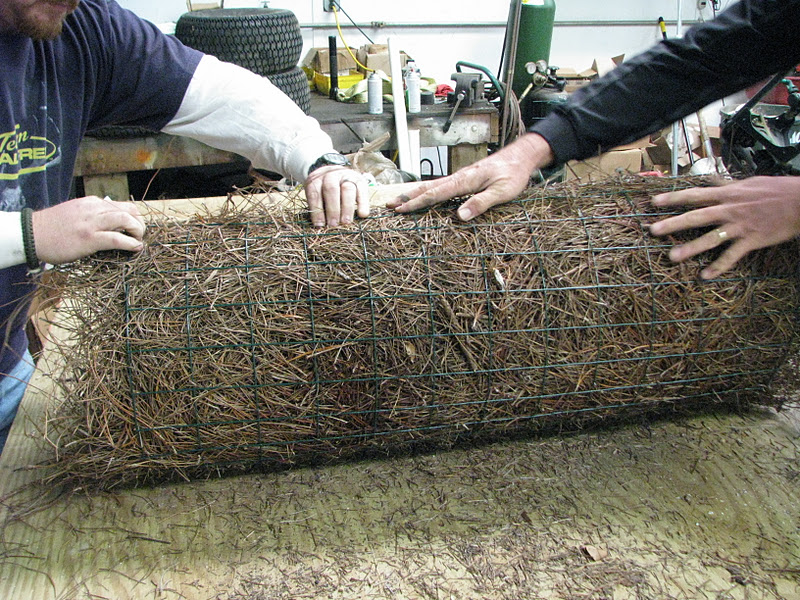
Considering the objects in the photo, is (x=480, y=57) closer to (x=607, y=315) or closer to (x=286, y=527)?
(x=607, y=315)

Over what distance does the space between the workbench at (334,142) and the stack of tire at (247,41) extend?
8 cm

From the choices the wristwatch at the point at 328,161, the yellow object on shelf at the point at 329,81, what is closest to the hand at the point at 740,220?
the wristwatch at the point at 328,161

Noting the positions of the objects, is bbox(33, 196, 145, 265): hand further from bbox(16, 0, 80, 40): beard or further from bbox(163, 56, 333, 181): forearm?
bbox(163, 56, 333, 181): forearm

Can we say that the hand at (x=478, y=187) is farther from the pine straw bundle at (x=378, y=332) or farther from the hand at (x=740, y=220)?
the hand at (x=740, y=220)

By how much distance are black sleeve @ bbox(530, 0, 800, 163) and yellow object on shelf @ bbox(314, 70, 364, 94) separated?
2561mm

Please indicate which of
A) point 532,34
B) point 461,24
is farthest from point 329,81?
point 461,24

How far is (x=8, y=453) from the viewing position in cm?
164

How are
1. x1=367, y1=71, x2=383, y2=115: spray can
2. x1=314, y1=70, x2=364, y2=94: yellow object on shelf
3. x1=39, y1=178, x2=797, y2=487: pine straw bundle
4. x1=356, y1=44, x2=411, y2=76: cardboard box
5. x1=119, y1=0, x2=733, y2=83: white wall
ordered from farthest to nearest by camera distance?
x1=119, y1=0, x2=733, y2=83: white wall
x1=356, y1=44, x2=411, y2=76: cardboard box
x1=314, y1=70, x2=364, y2=94: yellow object on shelf
x1=367, y1=71, x2=383, y2=115: spray can
x1=39, y1=178, x2=797, y2=487: pine straw bundle

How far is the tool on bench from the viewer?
3.47 meters

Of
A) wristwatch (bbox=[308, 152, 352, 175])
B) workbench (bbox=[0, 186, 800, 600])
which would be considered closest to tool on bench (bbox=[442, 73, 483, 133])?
wristwatch (bbox=[308, 152, 352, 175])

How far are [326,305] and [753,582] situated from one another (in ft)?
3.56

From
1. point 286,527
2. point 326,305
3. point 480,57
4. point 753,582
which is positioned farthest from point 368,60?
point 753,582

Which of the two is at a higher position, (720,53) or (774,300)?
(720,53)

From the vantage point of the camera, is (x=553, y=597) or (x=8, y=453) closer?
(x=553, y=597)
